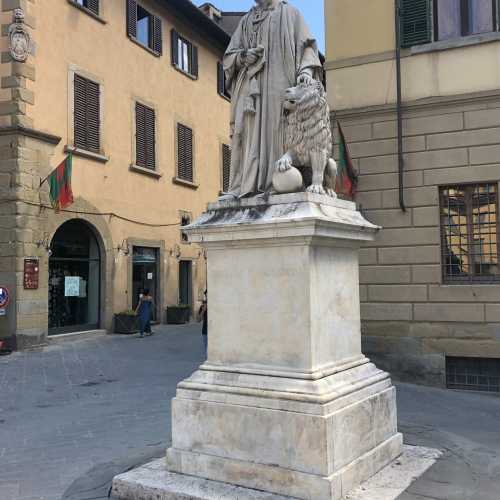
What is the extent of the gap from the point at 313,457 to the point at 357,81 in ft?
24.0

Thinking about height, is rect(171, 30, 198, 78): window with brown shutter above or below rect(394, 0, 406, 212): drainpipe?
above

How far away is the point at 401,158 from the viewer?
30.5ft

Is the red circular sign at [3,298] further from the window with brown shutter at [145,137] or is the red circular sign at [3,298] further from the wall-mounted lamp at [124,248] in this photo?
the window with brown shutter at [145,137]

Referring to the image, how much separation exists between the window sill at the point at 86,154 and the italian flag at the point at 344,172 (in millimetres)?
8956

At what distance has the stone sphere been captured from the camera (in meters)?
4.50

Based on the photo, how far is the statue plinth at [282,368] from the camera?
4.02m

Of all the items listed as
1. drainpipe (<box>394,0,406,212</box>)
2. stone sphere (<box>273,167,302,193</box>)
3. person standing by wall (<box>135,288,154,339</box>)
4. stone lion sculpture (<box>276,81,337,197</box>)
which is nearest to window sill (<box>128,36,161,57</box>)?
person standing by wall (<box>135,288,154,339</box>)

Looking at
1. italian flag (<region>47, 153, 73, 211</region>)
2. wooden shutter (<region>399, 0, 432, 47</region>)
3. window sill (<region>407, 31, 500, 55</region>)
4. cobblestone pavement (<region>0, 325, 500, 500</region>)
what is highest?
wooden shutter (<region>399, 0, 432, 47</region>)

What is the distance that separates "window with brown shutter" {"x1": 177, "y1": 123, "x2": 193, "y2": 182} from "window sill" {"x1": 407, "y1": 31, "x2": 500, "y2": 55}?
13.0 meters

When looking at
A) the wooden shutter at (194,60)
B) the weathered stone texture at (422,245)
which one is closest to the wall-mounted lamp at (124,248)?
the wooden shutter at (194,60)

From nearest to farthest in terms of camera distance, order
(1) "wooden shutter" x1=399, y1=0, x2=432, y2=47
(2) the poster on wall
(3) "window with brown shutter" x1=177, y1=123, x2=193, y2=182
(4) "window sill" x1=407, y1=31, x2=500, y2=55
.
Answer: (4) "window sill" x1=407, y1=31, x2=500, y2=55 < (1) "wooden shutter" x1=399, y1=0, x2=432, y2=47 < (2) the poster on wall < (3) "window with brown shutter" x1=177, y1=123, x2=193, y2=182

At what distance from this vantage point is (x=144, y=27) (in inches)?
778

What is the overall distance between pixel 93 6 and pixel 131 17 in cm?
170

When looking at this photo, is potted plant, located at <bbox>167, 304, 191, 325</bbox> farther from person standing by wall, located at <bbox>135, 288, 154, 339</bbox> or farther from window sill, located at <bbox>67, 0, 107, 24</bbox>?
window sill, located at <bbox>67, 0, 107, 24</bbox>
